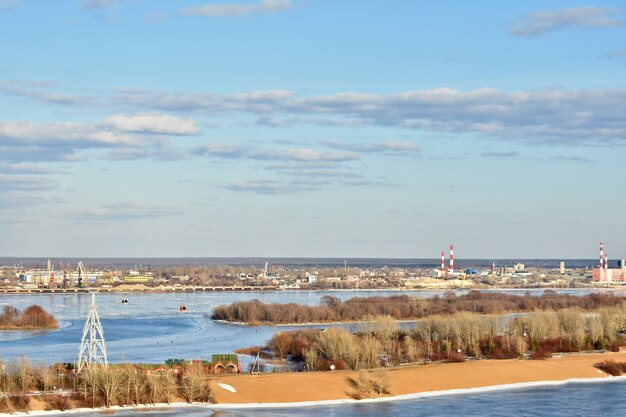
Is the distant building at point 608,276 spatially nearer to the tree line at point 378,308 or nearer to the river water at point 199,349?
the river water at point 199,349

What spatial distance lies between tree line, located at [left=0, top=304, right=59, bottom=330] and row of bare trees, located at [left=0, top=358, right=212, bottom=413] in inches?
858

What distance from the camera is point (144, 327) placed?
45.8 meters

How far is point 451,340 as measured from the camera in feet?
115

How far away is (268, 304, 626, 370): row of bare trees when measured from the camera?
29797 millimetres

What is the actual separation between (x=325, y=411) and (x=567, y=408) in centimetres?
560

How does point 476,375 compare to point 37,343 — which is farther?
point 37,343

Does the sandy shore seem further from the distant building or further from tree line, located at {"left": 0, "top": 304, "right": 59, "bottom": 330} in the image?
the distant building

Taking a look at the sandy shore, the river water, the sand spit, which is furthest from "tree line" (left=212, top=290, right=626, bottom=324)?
the sand spit

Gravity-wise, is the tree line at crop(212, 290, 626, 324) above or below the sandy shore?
above

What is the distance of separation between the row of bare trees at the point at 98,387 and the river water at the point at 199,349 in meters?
0.82

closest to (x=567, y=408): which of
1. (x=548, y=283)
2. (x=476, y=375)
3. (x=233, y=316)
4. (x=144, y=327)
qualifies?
(x=476, y=375)

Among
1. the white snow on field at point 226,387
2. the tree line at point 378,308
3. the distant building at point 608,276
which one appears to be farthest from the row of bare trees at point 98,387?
the distant building at point 608,276

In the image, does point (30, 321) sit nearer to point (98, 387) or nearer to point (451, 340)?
point (451, 340)

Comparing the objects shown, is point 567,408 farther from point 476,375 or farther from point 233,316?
point 233,316
